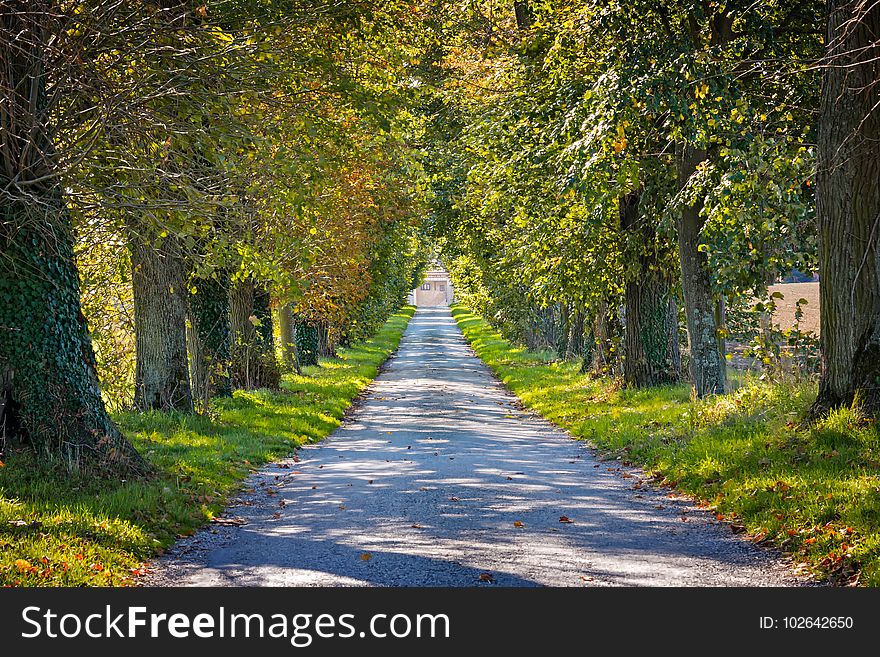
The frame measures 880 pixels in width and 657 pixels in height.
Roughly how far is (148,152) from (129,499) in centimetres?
424

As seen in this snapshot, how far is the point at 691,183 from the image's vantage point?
13.5m

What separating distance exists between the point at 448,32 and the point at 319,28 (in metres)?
8.31

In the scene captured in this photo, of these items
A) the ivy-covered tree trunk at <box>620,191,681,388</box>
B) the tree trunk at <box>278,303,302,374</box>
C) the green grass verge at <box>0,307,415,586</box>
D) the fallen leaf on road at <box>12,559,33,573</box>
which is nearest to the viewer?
the fallen leaf on road at <box>12,559,33,573</box>

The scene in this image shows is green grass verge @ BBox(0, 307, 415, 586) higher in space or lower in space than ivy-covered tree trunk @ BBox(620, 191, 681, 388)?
lower

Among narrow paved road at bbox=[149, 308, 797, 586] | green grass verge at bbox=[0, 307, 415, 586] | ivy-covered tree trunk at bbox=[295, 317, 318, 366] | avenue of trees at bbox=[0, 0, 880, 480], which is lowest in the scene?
narrow paved road at bbox=[149, 308, 797, 586]

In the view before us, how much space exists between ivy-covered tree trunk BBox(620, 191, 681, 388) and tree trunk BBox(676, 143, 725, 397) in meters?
3.77

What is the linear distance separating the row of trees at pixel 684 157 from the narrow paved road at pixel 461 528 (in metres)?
3.01

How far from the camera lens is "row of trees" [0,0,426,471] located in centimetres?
1003

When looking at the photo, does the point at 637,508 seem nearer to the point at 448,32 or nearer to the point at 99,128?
the point at 99,128

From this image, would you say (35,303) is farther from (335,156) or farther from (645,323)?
(645,323)

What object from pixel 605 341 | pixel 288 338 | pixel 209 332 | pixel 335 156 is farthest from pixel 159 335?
pixel 288 338

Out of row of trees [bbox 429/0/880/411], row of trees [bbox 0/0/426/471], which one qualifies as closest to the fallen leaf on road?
row of trees [bbox 0/0/426/471]

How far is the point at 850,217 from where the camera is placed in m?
10.5

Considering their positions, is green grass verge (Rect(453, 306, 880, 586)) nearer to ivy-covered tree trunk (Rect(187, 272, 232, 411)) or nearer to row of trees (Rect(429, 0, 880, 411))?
row of trees (Rect(429, 0, 880, 411))
